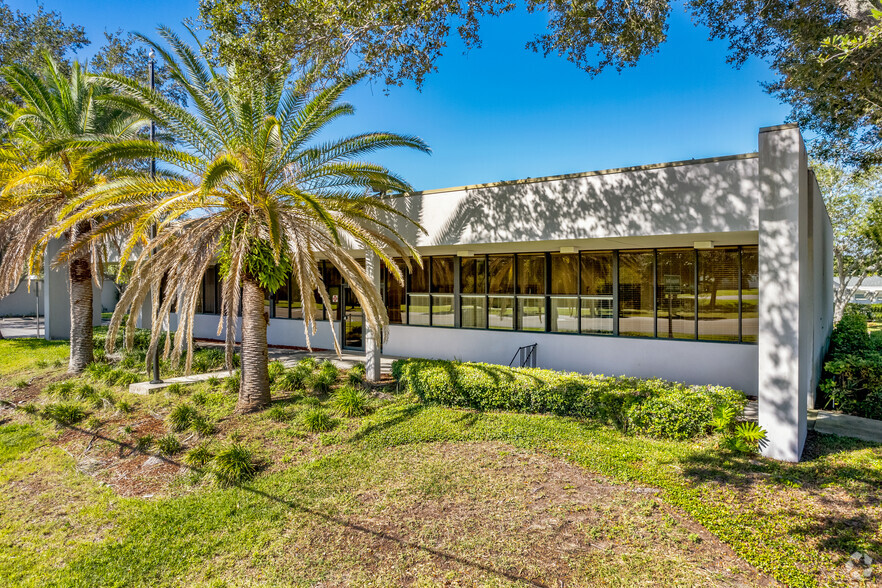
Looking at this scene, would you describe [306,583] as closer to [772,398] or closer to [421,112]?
[772,398]

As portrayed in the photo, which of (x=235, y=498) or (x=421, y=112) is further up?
(x=421, y=112)

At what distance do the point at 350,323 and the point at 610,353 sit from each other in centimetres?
787

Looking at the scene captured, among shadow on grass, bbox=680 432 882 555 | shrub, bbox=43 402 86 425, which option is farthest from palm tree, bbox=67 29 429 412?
shadow on grass, bbox=680 432 882 555

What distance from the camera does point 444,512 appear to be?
4.79m

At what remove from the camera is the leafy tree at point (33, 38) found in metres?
17.3

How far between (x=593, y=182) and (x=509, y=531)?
6010 millimetres

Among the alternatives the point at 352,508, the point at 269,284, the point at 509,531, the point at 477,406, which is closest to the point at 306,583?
the point at 352,508

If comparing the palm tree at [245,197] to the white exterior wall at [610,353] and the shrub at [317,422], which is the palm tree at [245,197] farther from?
the white exterior wall at [610,353]

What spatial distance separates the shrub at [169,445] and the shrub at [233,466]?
1.00m

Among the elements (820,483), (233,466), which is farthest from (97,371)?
(820,483)

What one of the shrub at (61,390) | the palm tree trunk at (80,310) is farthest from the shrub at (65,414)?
the palm tree trunk at (80,310)

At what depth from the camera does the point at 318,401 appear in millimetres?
8438

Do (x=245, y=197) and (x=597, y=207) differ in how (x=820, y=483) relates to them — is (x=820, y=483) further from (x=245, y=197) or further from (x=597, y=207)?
(x=245, y=197)

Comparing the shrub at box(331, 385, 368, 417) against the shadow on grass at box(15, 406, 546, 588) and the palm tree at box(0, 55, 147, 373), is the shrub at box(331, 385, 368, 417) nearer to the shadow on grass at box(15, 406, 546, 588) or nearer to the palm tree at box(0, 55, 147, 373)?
the shadow on grass at box(15, 406, 546, 588)
